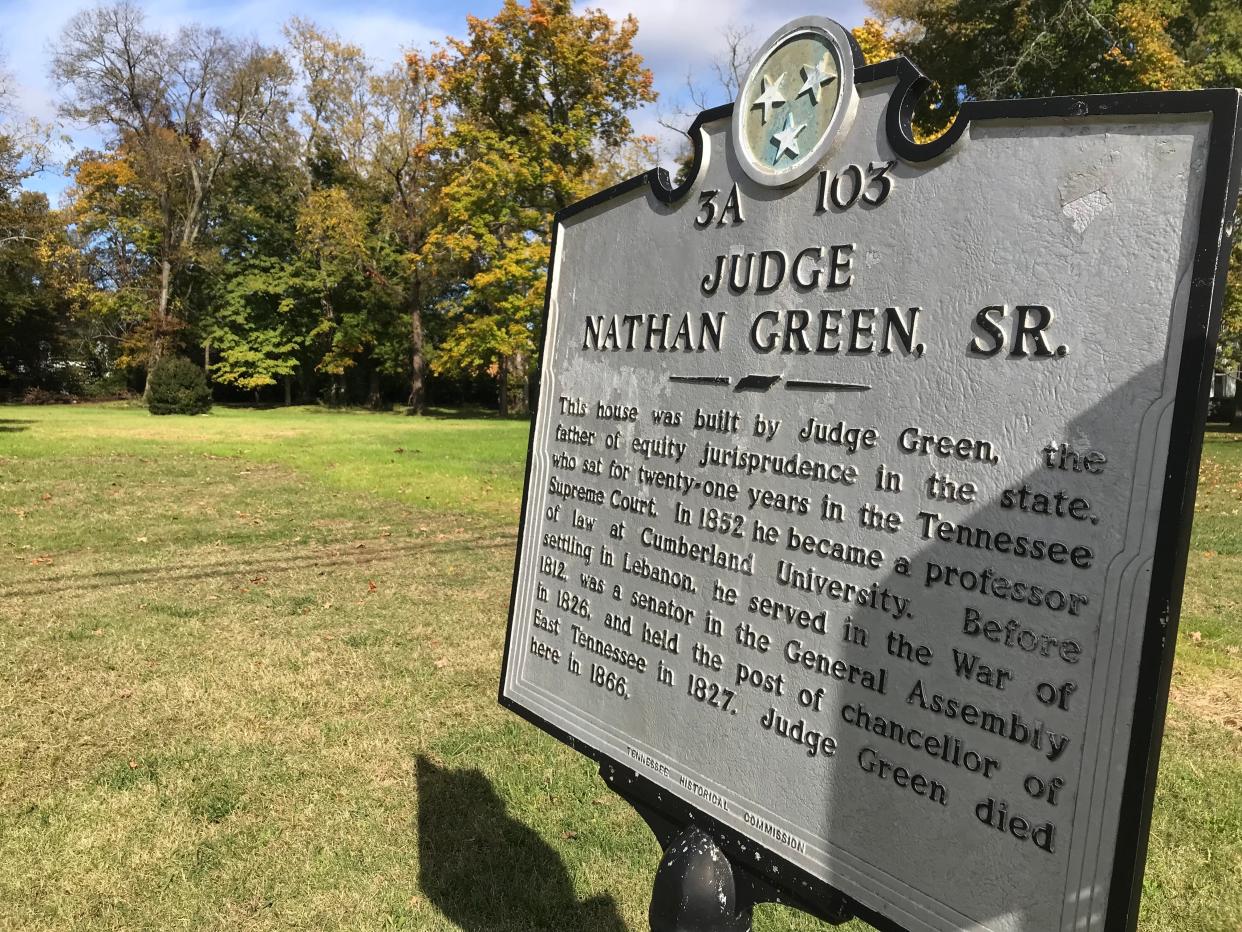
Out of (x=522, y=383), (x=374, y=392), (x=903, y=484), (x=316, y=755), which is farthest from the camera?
(x=522, y=383)

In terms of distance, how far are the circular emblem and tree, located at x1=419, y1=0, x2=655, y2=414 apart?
27299 millimetres

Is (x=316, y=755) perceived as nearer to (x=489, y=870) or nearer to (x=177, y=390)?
(x=489, y=870)

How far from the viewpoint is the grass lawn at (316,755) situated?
3.48 meters

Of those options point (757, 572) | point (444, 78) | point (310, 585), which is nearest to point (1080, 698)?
point (757, 572)

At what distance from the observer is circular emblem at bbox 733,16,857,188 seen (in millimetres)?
1899

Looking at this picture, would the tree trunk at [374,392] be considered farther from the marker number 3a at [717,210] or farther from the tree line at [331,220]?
the marker number 3a at [717,210]

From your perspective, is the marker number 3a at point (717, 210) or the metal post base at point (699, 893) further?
the marker number 3a at point (717, 210)

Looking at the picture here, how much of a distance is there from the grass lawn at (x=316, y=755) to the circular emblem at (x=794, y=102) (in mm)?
2866

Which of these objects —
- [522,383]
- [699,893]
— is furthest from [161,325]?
[699,893]

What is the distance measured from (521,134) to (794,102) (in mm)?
32689

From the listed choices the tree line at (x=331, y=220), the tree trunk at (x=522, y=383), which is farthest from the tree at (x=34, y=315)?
the tree trunk at (x=522, y=383)

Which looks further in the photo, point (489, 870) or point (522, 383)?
point (522, 383)

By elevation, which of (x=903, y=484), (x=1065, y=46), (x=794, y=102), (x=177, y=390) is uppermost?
(x=1065, y=46)

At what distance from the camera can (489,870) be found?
3691 mm
